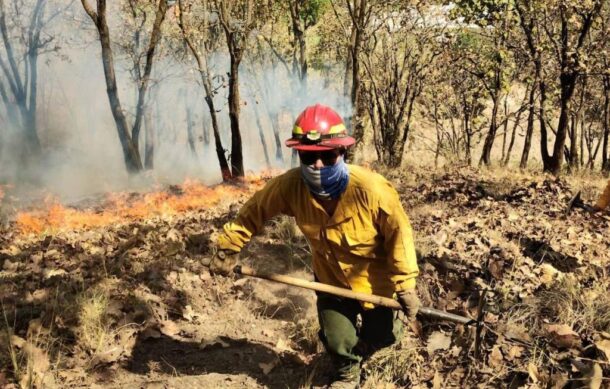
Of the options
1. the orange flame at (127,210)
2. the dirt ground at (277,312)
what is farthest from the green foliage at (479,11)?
the dirt ground at (277,312)

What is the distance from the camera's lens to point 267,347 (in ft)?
13.2

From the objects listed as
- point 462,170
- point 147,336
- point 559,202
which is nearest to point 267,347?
point 147,336

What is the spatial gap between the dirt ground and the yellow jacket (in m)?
0.70

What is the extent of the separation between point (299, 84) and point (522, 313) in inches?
900

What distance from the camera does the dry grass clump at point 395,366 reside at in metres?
3.43

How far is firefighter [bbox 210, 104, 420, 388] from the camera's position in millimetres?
2867

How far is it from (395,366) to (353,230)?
1.11 metres

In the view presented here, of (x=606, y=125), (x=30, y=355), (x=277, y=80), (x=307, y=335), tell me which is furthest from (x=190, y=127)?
(x=30, y=355)

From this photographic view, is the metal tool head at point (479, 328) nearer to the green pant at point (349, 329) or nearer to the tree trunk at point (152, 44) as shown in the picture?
the green pant at point (349, 329)

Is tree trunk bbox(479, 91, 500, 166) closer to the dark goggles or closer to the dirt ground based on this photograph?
the dirt ground

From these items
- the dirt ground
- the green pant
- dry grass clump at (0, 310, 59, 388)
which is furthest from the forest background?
dry grass clump at (0, 310, 59, 388)

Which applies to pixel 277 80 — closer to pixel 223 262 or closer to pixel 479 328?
pixel 223 262

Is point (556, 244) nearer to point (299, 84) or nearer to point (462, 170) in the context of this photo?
point (462, 170)

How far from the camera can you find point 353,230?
3.01 meters
